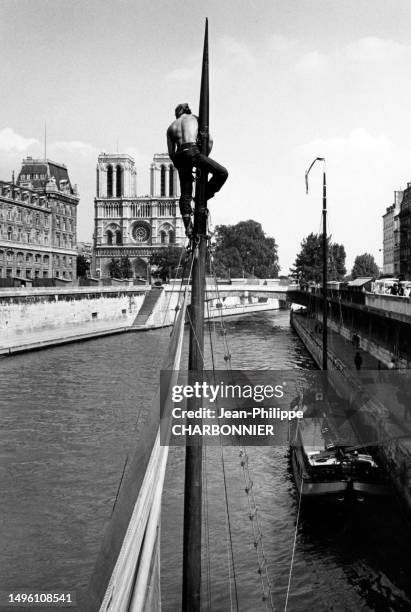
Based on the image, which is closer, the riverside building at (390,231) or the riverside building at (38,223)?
the riverside building at (38,223)

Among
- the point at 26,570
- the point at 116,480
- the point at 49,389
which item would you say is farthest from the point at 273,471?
the point at 49,389

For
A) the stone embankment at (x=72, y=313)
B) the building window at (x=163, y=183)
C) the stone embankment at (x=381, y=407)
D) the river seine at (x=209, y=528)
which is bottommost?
the river seine at (x=209, y=528)

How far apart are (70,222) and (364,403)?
211 ft

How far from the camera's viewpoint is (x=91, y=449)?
736 inches

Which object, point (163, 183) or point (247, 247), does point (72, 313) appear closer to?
point (247, 247)

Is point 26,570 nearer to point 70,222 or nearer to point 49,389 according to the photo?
point 49,389

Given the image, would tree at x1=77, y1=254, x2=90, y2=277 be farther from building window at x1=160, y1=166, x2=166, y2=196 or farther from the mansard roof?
the mansard roof

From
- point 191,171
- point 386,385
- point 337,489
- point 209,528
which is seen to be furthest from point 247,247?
point 191,171

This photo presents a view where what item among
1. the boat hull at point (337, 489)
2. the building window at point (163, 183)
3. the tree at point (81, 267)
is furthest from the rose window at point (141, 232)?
the boat hull at point (337, 489)

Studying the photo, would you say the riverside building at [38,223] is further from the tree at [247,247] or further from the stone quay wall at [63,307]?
the tree at [247,247]

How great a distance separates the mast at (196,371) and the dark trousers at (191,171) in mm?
63

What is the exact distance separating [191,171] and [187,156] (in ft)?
0.64

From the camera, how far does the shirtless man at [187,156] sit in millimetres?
4215

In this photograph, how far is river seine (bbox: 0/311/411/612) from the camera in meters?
11.1
